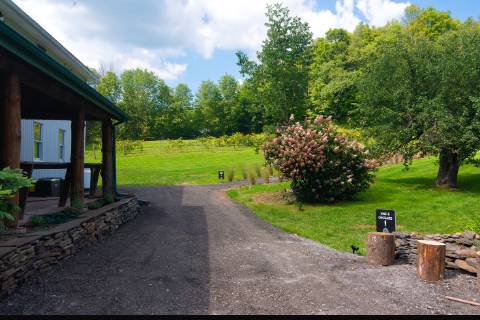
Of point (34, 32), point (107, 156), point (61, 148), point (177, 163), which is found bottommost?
point (177, 163)

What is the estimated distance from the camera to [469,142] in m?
15.6

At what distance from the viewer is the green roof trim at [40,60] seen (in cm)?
596

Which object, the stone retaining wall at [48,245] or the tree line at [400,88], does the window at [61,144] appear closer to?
the stone retaining wall at [48,245]

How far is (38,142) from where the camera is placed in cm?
1714

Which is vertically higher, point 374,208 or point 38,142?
point 38,142

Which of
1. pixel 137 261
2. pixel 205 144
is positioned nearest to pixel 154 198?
pixel 137 261

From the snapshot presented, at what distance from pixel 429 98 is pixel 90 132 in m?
35.9

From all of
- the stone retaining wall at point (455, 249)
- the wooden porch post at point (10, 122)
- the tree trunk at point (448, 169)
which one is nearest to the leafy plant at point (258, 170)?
the tree trunk at point (448, 169)

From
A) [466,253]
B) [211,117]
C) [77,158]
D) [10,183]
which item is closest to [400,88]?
[466,253]

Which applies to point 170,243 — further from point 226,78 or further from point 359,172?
point 226,78

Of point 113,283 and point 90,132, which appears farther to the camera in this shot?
point 90,132

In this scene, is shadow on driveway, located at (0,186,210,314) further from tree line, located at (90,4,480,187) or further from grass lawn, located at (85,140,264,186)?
grass lawn, located at (85,140,264,186)

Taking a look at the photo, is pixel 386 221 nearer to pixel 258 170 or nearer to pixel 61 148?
pixel 61 148

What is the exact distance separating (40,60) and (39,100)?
10.4ft
